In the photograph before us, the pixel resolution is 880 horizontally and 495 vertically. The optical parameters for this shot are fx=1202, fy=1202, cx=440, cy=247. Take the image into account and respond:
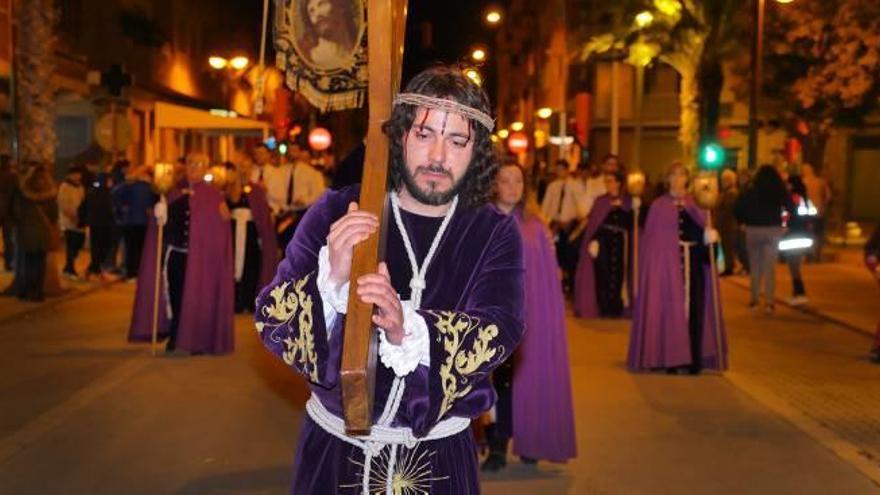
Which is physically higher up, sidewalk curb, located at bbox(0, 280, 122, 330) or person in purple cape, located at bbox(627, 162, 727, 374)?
person in purple cape, located at bbox(627, 162, 727, 374)

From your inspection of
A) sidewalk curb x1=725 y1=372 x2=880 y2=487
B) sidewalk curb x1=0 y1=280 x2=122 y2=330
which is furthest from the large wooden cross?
sidewalk curb x1=0 y1=280 x2=122 y2=330

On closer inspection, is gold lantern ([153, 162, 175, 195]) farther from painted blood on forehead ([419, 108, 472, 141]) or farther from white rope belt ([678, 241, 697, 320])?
painted blood on forehead ([419, 108, 472, 141])

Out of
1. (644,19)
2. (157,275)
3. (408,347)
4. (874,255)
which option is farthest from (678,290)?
(644,19)

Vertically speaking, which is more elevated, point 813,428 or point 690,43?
point 690,43

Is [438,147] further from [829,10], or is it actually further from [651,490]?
[829,10]

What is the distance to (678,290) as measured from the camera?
10711mm

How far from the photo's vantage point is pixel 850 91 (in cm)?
2914

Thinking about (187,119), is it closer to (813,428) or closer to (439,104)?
(813,428)

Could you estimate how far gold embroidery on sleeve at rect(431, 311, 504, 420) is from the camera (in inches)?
108

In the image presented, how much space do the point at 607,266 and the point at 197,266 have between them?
5862 millimetres

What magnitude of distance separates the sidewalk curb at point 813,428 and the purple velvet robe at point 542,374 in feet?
6.03

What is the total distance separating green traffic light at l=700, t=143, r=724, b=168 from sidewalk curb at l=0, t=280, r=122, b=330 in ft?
40.6

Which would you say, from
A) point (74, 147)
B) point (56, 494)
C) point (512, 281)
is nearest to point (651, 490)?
point (56, 494)

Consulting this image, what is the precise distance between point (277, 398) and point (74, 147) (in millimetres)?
24804
